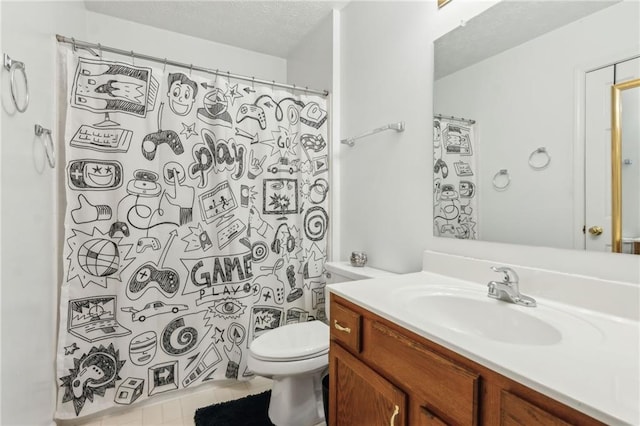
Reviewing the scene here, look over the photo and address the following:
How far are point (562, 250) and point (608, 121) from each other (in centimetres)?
40

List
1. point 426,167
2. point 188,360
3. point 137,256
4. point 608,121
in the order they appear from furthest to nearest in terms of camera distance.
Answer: point 188,360, point 137,256, point 426,167, point 608,121

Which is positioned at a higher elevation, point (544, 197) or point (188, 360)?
point (544, 197)

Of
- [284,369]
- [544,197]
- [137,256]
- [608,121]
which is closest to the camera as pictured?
[608,121]

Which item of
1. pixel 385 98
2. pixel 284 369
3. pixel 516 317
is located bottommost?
pixel 284 369

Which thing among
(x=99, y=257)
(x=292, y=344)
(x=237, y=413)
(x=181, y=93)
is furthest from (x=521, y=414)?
(x=181, y=93)

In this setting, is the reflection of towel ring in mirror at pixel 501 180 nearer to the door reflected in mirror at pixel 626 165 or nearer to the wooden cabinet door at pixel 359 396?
the door reflected in mirror at pixel 626 165

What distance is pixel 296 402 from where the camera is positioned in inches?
59.9

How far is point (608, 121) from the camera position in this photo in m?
0.93

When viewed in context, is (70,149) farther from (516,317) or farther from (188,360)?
(516,317)

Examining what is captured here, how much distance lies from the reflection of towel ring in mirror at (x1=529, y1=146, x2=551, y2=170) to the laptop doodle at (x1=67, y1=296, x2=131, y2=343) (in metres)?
1.97

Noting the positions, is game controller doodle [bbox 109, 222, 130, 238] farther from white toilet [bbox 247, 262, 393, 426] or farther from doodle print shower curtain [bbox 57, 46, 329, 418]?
white toilet [bbox 247, 262, 393, 426]

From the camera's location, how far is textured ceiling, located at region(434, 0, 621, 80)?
1.01 meters

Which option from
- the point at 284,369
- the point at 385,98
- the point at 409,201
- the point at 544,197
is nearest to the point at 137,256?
the point at 284,369

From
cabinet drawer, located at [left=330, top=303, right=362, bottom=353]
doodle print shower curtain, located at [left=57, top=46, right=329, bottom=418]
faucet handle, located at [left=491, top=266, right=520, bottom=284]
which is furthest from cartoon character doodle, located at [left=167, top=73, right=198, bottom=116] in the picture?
faucet handle, located at [left=491, top=266, right=520, bottom=284]
